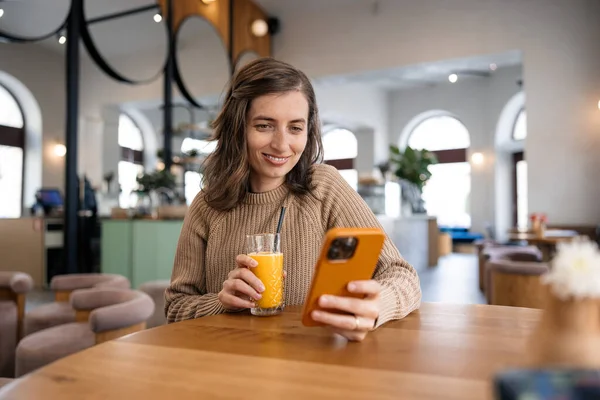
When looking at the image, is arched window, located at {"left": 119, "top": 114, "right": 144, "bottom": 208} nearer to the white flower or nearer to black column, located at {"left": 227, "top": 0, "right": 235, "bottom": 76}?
black column, located at {"left": 227, "top": 0, "right": 235, "bottom": 76}

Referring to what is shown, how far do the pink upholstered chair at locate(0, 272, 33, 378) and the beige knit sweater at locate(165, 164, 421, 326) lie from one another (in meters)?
1.70

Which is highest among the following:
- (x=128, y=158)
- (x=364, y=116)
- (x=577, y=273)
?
(x=364, y=116)

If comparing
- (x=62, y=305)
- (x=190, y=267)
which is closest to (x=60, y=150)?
(x=62, y=305)

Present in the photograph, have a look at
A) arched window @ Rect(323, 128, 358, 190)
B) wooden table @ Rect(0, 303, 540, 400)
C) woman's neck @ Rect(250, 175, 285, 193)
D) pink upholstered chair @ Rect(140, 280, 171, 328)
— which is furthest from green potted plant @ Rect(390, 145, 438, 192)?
wooden table @ Rect(0, 303, 540, 400)

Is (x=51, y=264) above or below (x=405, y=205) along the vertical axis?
below

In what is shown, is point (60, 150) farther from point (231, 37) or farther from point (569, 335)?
point (569, 335)

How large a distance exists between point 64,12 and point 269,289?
4.15 m

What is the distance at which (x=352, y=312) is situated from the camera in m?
0.87

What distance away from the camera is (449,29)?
6.84 meters

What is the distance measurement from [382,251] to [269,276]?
355 mm

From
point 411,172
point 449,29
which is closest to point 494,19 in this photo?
point 449,29

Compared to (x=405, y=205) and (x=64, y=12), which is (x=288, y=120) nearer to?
(x=64, y=12)

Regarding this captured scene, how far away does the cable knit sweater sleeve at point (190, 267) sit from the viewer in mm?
1318

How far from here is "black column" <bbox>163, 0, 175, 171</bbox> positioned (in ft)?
18.5
